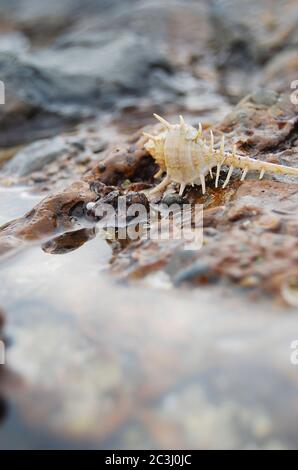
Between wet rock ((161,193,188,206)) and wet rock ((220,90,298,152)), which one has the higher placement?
wet rock ((220,90,298,152))

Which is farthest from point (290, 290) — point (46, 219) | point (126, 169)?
point (126, 169)

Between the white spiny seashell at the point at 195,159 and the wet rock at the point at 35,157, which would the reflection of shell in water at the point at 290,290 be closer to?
the white spiny seashell at the point at 195,159

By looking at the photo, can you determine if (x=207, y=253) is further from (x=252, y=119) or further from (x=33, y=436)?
(x=252, y=119)

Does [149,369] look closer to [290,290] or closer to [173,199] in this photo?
[290,290]

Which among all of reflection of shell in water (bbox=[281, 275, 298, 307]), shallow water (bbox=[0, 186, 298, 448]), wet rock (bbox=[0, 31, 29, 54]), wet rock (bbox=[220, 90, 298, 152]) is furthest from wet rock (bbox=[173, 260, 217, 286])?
wet rock (bbox=[0, 31, 29, 54])

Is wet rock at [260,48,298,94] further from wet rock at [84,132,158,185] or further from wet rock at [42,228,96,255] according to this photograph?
wet rock at [42,228,96,255]

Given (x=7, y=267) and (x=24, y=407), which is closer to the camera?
(x=24, y=407)
